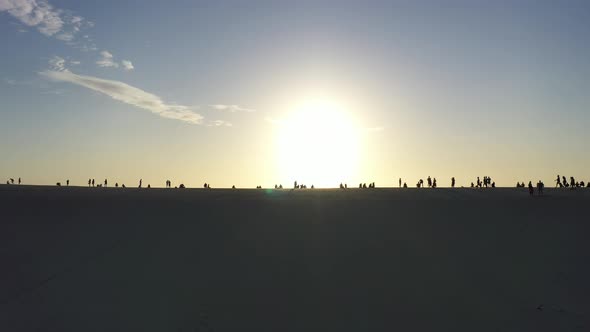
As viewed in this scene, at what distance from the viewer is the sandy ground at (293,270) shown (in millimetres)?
10930

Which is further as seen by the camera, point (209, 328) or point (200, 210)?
point (200, 210)

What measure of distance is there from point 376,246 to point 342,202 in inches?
339

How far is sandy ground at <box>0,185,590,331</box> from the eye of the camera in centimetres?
1093

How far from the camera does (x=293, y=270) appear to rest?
43.9 feet

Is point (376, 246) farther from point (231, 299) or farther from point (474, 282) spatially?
point (231, 299)

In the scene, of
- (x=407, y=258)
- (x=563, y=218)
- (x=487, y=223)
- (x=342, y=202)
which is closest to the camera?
(x=407, y=258)

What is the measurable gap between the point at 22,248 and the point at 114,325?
22.1 ft

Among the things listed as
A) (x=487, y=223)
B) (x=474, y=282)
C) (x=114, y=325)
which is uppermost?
(x=487, y=223)

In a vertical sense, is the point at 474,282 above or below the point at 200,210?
below

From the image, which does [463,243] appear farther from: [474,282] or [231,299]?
[231,299]

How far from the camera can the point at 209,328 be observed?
406 inches

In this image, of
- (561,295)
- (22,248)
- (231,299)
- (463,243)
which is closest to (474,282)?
(561,295)

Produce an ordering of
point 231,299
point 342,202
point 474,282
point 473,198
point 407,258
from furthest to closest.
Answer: point 473,198
point 342,202
point 407,258
point 474,282
point 231,299

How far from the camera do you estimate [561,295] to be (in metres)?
12.3
